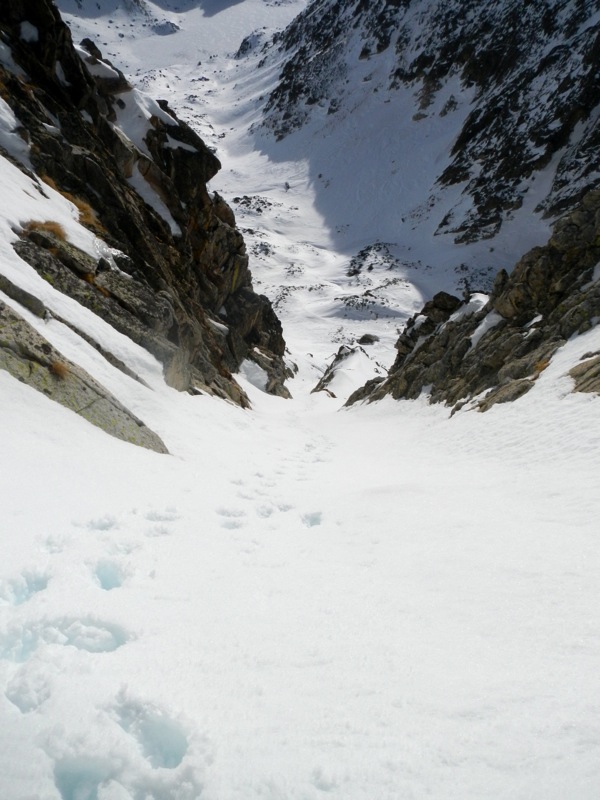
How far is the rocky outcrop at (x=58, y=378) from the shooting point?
7.83 m

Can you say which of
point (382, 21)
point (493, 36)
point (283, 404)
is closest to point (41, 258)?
point (283, 404)

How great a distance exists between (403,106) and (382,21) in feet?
168

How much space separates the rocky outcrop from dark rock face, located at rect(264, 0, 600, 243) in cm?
8793

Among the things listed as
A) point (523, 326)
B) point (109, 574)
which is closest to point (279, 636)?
point (109, 574)

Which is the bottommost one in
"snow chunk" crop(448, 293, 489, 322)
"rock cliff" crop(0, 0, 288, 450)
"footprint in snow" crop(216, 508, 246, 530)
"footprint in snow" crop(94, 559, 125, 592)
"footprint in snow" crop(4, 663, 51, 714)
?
"footprint in snow" crop(4, 663, 51, 714)

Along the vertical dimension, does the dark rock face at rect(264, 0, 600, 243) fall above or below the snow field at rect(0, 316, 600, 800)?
above

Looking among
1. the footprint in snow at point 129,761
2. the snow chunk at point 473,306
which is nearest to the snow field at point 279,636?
the footprint in snow at point 129,761

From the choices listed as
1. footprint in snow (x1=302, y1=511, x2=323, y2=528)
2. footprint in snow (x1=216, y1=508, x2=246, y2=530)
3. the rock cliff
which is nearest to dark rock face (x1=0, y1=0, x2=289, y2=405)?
the rock cliff

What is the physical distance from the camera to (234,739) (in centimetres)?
261

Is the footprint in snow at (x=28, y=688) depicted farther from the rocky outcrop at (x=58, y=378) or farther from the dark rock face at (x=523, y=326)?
the dark rock face at (x=523, y=326)

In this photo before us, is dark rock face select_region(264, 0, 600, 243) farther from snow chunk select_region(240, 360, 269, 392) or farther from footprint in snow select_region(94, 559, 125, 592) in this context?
footprint in snow select_region(94, 559, 125, 592)

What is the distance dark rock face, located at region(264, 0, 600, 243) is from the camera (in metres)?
83.9

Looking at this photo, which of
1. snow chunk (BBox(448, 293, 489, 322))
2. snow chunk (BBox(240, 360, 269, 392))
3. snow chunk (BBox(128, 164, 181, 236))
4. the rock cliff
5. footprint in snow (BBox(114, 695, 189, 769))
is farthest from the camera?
snow chunk (BBox(240, 360, 269, 392))

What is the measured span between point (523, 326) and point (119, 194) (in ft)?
58.7
